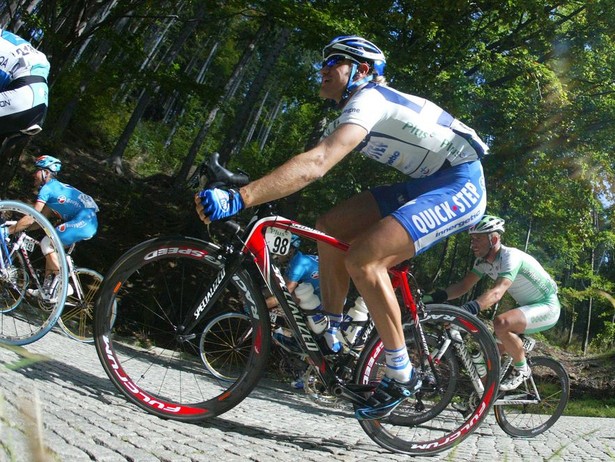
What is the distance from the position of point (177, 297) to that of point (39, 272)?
3.11 metres

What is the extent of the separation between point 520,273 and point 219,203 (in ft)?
17.6

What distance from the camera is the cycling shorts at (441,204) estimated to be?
3.66m

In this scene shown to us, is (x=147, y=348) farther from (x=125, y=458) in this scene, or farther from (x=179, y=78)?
(x=179, y=78)

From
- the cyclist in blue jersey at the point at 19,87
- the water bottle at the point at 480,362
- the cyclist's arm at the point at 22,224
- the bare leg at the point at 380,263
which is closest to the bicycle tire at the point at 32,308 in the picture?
the cyclist's arm at the point at 22,224

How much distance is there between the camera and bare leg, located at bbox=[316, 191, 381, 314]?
409 cm

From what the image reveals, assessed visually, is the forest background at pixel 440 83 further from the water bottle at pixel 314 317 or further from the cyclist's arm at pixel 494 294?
the water bottle at pixel 314 317

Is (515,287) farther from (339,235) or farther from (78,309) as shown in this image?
(78,309)

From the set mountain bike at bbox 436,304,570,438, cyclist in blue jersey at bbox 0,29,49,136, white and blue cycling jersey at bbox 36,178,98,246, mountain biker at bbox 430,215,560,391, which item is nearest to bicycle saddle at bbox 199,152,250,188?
cyclist in blue jersey at bbox 0,29,49,136

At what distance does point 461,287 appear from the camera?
21.6ft

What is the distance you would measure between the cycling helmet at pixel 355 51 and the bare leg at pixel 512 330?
416 centimetres

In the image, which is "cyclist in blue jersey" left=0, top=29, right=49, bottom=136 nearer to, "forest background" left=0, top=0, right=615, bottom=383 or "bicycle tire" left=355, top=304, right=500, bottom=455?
"bicycle tire" left=355, top=304, right=500, bottom=455

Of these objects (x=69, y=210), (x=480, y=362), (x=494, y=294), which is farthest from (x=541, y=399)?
(x=69, y=210)

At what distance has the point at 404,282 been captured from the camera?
411 centimetres

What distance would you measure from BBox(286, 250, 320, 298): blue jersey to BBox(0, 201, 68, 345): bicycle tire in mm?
2004
